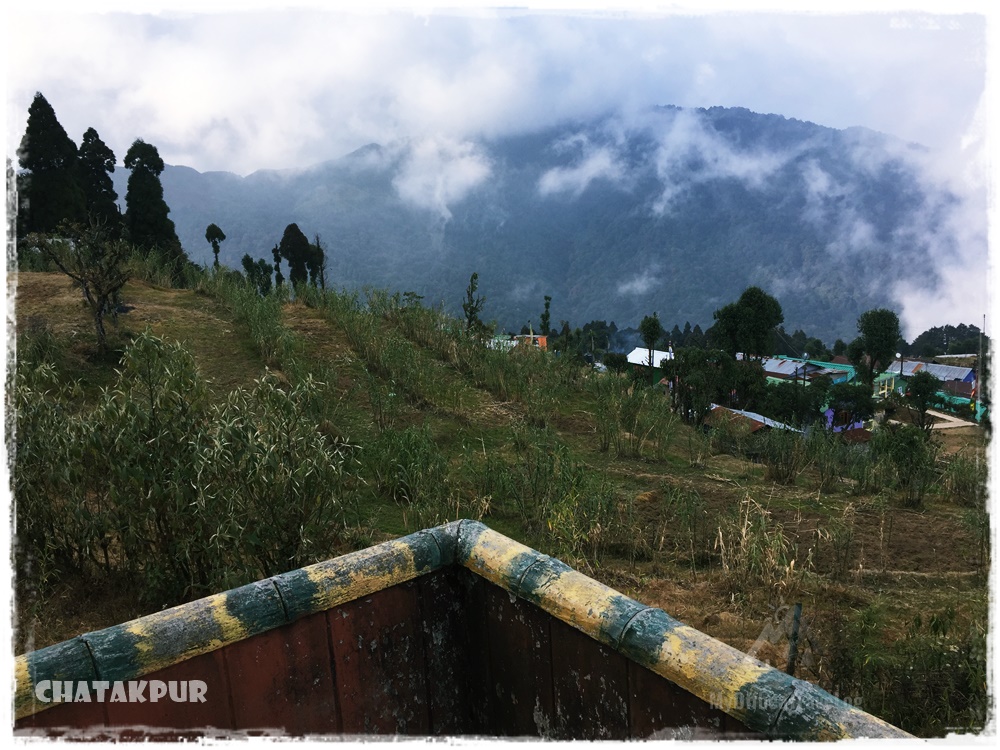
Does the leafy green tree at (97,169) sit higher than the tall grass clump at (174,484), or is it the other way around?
the leafy green tree at (97,169)

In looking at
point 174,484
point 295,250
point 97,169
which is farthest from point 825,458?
point 295,250

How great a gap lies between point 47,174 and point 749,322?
21.3 meters

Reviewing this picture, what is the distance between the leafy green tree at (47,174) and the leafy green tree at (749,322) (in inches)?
798

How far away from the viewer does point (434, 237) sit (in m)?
163

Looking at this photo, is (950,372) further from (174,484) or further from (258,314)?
(174,484)

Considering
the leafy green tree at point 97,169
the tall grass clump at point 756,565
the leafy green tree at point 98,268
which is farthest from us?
the leafy green tree at point 97,169

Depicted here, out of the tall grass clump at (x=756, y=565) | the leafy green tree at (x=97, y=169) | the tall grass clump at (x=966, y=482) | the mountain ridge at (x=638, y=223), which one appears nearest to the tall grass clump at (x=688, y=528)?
the tall grass clump at (x=756, y=565)

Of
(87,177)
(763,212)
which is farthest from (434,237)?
(87,177)

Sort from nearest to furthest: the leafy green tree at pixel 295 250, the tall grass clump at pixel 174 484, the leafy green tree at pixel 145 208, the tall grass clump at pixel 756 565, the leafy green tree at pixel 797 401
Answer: the tall grass clump at pixel 174 484
the tall grass clump at pixel 756 565
the leafy green tree at pixel 145 208
the leafy green tree at pixel 797 401
the leafy green tree at pixel 295 250

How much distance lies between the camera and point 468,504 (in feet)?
18.7

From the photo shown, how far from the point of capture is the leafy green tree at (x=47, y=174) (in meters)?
14.3

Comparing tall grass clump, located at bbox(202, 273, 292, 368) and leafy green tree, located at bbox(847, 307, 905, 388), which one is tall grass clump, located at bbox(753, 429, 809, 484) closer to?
tall grass clump, located at bbox(202, 273, 292, 368)

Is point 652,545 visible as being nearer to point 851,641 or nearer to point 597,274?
point 851,641

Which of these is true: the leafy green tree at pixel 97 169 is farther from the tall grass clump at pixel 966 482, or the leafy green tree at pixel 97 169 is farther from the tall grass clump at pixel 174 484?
the tall grass clump at pixel 966 482
